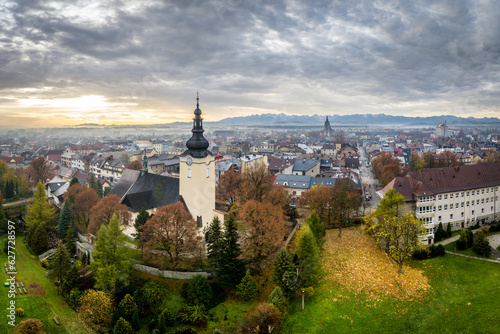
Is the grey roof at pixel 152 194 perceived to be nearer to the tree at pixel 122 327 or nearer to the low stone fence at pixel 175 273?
the low stone fence at pixel 175 273

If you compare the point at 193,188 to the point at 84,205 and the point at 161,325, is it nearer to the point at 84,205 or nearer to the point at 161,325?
the point at 161,325

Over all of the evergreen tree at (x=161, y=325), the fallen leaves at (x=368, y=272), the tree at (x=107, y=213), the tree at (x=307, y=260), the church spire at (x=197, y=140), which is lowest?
the evergreen tree at (x=161, y=325)

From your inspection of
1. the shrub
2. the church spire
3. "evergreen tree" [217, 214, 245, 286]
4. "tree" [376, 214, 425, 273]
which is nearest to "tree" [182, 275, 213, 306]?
"evergreen tree" [217, 214, 245, 286]

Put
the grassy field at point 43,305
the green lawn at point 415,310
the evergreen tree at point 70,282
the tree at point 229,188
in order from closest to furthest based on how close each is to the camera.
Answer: the green lawn at point 415,310, the grassy field at point 43,305, the evergreen tree at point 70,282, the tree at point 229,188

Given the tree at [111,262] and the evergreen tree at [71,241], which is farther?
the evergreen tree at [71,241]

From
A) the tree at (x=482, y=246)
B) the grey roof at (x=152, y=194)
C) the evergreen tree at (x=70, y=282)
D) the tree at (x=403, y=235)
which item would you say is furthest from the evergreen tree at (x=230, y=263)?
A: the tree at (x=482, y=246)

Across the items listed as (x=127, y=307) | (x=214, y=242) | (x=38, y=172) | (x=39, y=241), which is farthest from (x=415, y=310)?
(x=38, y=172)

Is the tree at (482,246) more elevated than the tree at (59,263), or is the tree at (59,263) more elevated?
the tree at (482,246)
